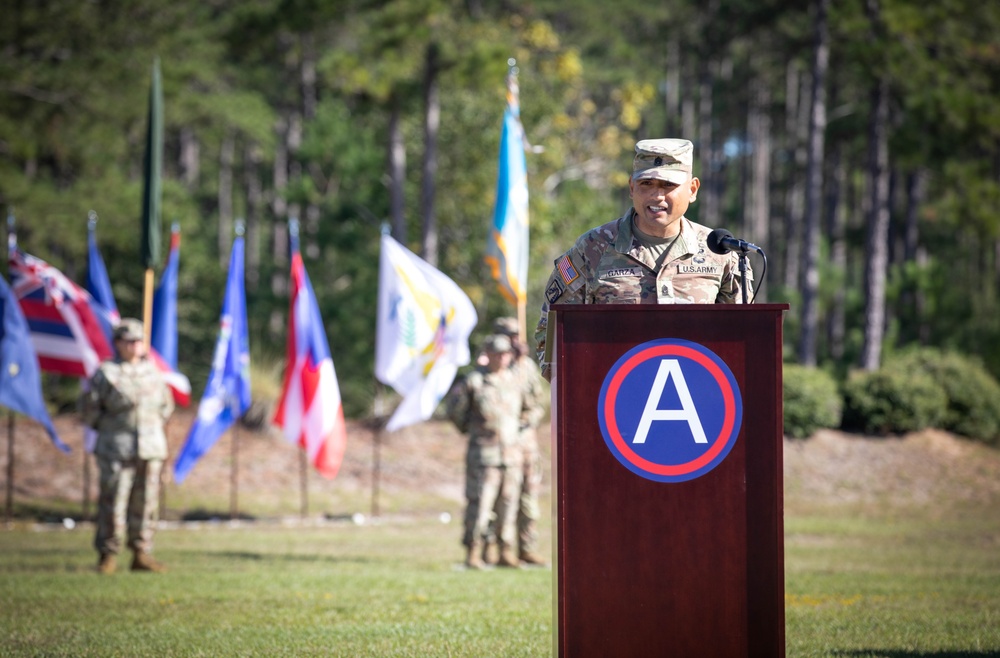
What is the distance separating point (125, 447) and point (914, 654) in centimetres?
703

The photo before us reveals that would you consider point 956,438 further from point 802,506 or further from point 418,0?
point 418,0

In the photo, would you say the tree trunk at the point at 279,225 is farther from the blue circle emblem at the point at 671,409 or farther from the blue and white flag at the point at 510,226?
the blue circle emblem at the point at 671,409

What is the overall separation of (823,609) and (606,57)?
38.1 meters

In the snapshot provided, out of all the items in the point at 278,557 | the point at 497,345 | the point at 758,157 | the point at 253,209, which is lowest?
the point at 278,557

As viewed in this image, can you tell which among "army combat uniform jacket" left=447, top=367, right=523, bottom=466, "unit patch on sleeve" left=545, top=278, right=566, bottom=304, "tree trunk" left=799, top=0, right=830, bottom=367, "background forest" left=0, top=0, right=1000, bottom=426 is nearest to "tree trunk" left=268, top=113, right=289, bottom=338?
"background forest" left=0, top=0, right=1000, bottom=426

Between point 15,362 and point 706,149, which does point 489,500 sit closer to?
point 15,362

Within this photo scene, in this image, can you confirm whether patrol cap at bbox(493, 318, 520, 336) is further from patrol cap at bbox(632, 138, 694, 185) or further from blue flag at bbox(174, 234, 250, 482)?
patrol cap at bbox(632, 138, 694, 185)

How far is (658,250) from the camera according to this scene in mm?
4727

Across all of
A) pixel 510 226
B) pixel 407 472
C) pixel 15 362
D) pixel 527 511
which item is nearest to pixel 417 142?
pixel 407 472

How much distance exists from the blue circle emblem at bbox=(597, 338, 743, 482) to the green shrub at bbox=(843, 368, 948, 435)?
20.2 meters

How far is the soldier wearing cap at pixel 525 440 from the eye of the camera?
1195cm

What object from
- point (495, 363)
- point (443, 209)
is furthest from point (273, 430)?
point (495, 363)

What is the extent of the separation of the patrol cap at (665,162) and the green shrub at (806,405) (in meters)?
18.1

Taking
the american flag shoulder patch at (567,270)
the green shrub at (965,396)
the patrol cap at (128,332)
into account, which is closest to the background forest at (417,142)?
the green shrub at (965,396)
